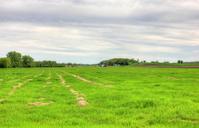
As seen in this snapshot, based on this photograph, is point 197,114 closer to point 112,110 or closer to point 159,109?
point 159,109

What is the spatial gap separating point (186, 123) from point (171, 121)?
2.13 ft

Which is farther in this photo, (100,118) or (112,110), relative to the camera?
(112,110)

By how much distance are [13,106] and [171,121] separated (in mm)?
8426

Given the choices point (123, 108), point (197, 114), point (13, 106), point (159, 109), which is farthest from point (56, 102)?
point (197, 114)

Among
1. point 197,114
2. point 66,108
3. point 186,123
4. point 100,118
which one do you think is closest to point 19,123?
point 100,118

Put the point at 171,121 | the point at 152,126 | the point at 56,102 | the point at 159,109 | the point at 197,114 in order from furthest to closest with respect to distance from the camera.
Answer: the point at 56,102, the point at 159,109, the point at 197,114, the point at 171,121, the point at 152,126

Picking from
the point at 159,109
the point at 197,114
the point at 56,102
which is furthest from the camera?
the point at 56,102

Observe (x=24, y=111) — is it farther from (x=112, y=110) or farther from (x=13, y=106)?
(x=112, y=110)

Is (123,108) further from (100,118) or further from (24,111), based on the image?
(24,111)

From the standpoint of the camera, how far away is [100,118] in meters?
17.0

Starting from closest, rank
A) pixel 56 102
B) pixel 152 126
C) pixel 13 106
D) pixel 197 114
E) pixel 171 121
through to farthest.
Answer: pixel 152 126
pixel 171 121
pixel 197 114
pixel 13 106
pixel 56 102

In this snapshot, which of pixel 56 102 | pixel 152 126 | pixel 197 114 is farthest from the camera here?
pixel 56 102

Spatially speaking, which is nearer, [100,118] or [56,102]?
[100,118]

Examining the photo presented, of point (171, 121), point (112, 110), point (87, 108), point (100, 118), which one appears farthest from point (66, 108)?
point (171, 121)
